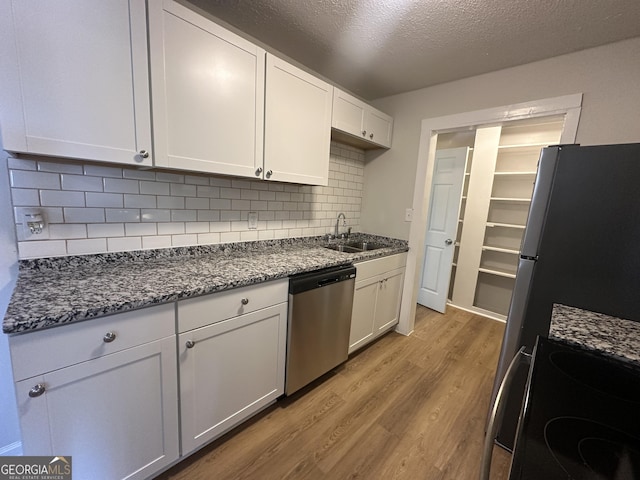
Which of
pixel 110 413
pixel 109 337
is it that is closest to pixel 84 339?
pixel 109 337

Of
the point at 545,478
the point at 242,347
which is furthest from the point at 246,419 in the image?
the point at 545,478

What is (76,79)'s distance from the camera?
104 centimetres

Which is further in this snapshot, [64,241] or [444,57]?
[444,57]

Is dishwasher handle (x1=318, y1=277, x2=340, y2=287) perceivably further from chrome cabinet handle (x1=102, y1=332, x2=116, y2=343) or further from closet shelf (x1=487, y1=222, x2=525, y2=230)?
closet shelf (x1=487, y1=222, x2=525, y2=230)

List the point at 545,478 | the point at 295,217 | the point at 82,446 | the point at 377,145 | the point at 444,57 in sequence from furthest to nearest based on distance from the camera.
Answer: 1. the point at 377,145
2. the point at 295,217
3. the point at 444,57
4. the point at 82,446
5. the point at 545,478

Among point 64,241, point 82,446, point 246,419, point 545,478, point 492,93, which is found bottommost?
point 246,419

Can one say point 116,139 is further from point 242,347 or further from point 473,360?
point 473,360

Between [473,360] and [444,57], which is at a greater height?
[444,57]

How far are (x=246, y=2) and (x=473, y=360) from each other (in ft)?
10.4

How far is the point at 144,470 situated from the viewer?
114cm

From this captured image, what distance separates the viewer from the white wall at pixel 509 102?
5.31 ft

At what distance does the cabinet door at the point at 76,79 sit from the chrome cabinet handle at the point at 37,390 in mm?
836

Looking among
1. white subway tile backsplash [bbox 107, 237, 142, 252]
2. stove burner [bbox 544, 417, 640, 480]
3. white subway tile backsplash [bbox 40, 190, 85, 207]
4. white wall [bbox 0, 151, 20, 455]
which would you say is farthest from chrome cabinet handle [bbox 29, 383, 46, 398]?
stove burner [bbox 544, 417, 640, 480]

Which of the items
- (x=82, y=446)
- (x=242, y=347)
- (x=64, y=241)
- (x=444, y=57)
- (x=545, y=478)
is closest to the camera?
(x=545, y=478)
